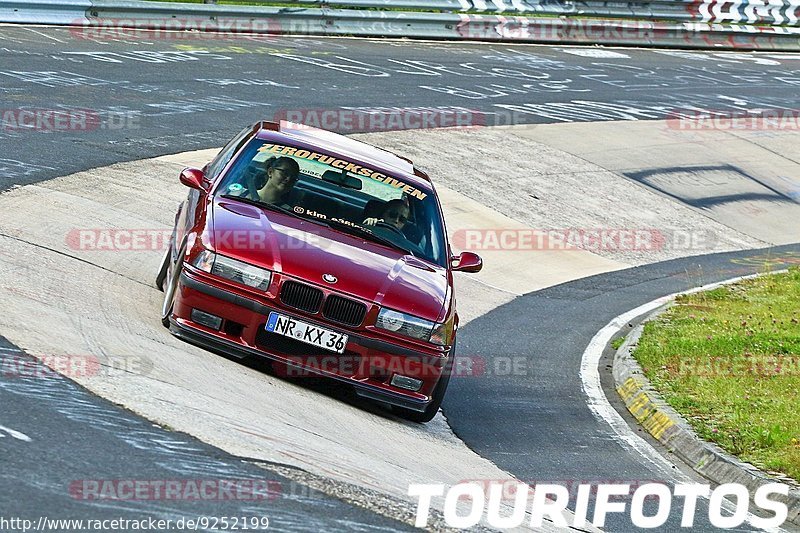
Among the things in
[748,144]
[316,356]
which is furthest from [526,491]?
[748,144]

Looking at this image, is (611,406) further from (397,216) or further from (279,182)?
(279,182)

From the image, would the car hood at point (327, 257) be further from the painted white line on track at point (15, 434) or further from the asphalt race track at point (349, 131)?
the painted white line on track at point (15, 434)

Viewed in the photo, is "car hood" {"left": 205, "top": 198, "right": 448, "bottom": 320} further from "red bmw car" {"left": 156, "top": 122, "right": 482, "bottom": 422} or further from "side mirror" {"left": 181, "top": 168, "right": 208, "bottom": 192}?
"side mirror" {"left": 181, "top": 168, "right": 208, "bottom": 192}

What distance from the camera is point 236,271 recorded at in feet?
26.2

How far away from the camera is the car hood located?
803 cm

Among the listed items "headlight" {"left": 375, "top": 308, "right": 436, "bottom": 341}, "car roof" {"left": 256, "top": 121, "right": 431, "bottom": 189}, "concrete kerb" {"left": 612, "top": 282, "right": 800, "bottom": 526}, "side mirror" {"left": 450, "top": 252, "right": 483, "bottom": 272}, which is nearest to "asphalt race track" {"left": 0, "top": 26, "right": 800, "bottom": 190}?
"car roof" {"left": 256, "top": 121, "right": 431, "bottom": 189}

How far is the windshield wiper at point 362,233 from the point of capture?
346 inches

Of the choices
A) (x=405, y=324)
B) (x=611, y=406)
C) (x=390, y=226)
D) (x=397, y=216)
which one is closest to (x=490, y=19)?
(x=611, y=406)

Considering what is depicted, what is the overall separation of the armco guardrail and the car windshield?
44.3 ft

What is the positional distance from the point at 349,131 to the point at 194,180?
9763 millimetres

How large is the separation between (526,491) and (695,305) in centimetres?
701

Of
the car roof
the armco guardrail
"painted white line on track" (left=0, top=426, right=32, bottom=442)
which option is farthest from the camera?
the armco guardrail

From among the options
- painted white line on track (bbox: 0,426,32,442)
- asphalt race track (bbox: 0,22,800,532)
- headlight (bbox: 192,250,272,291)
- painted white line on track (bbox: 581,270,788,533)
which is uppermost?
headlight (bbox: 192,250,272,291)

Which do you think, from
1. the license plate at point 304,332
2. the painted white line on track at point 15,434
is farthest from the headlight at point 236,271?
the painted white line on track at point 15,434
